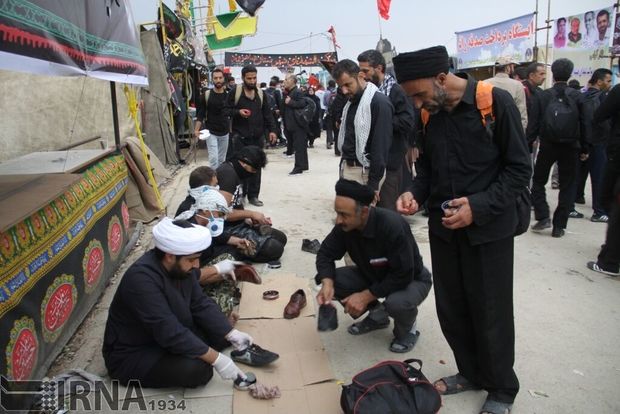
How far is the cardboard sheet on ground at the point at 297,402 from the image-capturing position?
2549mm

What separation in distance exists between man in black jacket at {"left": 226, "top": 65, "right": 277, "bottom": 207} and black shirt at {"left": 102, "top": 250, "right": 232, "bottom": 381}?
13.5 ft

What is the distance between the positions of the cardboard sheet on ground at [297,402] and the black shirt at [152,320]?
37 centimetres

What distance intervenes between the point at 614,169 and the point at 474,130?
3.03 metres

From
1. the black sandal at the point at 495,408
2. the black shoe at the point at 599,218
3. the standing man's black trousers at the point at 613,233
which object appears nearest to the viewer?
the black sandal at the point at 495,408

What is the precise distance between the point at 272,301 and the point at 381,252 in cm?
121

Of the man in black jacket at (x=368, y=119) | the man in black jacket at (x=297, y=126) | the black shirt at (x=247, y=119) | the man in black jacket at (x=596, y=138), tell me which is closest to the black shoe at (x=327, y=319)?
the man in black jacket at (x=368, y=119)

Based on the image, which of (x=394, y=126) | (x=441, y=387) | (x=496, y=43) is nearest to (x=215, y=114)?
(x=394, y=126)

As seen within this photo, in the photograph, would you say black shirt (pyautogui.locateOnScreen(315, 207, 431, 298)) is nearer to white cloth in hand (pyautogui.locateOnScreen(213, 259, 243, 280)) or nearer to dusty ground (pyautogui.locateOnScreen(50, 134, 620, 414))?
dusty ground (pyautogui.locateOnScreen(50, 134, 620, 414))

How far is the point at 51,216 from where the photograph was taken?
2.96 m

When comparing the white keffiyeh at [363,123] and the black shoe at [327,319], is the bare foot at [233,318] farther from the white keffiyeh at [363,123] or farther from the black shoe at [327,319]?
the white keffiyeh at [363,123]

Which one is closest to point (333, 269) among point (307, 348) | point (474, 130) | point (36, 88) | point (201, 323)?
point (307, 348)

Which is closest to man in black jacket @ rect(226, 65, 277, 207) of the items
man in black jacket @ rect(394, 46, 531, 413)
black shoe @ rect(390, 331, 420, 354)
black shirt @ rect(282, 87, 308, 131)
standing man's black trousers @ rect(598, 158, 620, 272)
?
black shirt @ rect(282, 87, 308, 131)

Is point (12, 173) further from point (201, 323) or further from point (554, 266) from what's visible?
point (554, 266)

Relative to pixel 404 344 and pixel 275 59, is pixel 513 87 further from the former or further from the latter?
pixel 275 59
